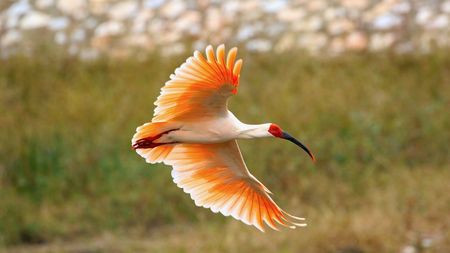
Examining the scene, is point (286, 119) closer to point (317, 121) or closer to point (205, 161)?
point (317, 121)

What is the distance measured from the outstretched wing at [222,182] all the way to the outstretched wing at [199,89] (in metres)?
0.27

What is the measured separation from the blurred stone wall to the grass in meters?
0.22

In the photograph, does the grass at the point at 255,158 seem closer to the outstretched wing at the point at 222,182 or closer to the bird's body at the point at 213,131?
the outstretched wing at the point at 222,182

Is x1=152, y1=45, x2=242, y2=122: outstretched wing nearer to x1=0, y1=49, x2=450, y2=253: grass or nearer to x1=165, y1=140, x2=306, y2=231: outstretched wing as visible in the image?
x1=165, y1=140, x2=306, y2=231: outstretched wing

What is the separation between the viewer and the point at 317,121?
9.22 m

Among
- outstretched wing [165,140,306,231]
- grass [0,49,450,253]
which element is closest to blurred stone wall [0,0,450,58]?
grass [0,49,450,253]

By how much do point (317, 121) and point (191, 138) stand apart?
5754 mm

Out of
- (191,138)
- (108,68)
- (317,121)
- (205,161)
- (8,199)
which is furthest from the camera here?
(108,68)

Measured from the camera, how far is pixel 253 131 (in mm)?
3461

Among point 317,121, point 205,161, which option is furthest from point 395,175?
point 205,161

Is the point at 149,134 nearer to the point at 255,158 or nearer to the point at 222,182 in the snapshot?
the point at 222,182

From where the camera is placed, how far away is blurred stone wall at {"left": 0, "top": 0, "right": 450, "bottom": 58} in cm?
1019

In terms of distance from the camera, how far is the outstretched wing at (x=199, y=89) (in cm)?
356

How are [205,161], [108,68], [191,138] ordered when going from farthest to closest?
[108,68] → [205,161] → [191,138]
